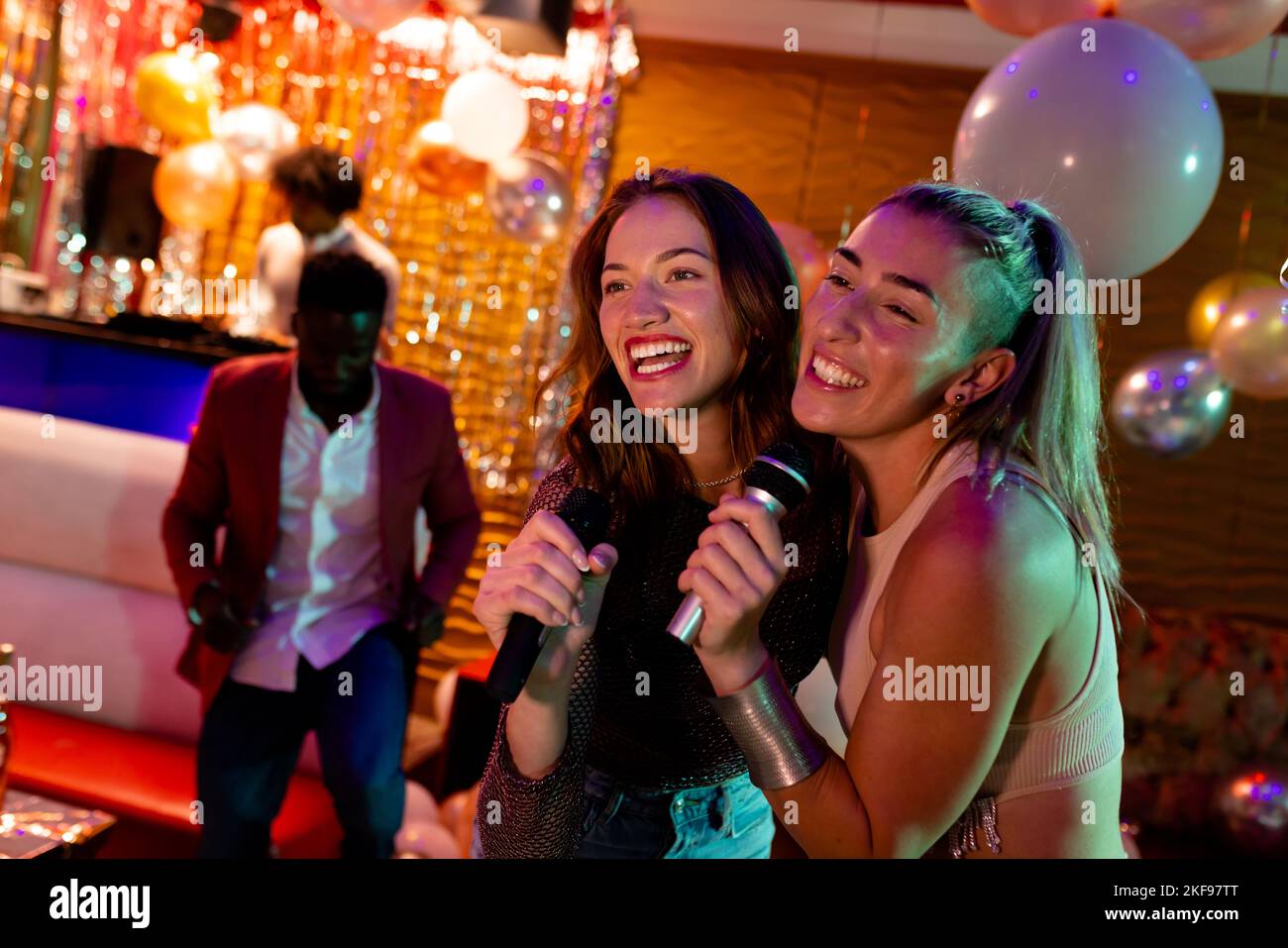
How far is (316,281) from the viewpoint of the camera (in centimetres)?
273

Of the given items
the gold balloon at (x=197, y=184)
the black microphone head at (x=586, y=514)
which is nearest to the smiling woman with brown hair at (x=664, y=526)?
the black microphone head at (x=586, y=514)

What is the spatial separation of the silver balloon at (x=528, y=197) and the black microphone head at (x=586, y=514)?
3.75 m

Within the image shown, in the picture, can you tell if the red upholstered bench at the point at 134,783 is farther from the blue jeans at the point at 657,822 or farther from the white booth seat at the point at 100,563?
the blue jeans at the point at 657,822

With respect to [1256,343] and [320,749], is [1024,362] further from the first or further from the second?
[1256,343]

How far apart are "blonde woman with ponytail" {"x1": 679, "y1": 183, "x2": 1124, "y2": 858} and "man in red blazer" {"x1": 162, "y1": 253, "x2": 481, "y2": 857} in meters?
1.70

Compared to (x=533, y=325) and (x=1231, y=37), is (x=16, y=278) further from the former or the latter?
(x=1231, y=37)

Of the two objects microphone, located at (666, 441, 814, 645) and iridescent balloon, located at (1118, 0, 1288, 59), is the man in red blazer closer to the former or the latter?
microphone, located at (666, 441, 814, 645)

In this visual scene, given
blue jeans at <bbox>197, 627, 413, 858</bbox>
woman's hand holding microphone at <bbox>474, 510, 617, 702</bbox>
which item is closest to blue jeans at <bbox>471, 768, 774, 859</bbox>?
woman's hand holding microphone at <bbox>474, 510, 617, 702</bbox>

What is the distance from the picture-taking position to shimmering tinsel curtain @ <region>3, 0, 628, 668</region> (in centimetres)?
588

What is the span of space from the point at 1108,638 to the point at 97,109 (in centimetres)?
688

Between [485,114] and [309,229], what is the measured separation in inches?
37.3

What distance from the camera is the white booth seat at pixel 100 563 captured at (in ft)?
10.8

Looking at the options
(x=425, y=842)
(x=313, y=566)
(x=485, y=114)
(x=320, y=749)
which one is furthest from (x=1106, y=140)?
(x=485, y=114)

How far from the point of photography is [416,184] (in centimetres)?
594
